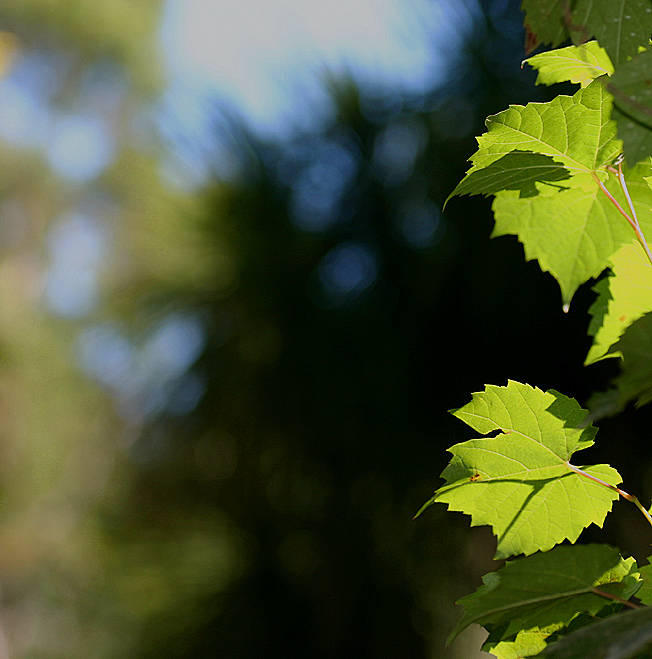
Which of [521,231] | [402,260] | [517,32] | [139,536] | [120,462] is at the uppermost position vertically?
[517,32]

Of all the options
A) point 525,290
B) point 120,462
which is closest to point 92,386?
point 120,462

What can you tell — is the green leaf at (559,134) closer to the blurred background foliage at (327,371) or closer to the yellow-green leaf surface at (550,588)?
the yellow-green leaf surface at (550,588)

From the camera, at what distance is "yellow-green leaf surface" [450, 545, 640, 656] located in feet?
0.47

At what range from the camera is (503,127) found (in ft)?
0.60

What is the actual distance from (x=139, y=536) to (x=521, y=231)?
145 cm

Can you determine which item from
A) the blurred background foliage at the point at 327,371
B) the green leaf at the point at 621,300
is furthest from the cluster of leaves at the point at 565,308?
the blurred background foliage at the point at 327,371

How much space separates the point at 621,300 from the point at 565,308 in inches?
0.6

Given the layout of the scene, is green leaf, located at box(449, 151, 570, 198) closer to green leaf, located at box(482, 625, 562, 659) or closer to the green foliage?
the green foliage

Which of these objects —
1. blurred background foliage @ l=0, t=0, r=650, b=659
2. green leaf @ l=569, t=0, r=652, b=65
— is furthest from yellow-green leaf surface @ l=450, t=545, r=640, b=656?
blurred background foliage @ l=0, t=0, r=650, b=659

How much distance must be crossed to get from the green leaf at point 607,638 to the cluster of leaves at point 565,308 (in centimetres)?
3

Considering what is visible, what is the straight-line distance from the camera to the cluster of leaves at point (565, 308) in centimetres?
15

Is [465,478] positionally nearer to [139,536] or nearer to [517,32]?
[517,32]

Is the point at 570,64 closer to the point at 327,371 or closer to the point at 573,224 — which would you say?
the point at 573,224

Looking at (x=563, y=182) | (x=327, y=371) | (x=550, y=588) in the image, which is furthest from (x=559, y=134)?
(x=327, y=371)
